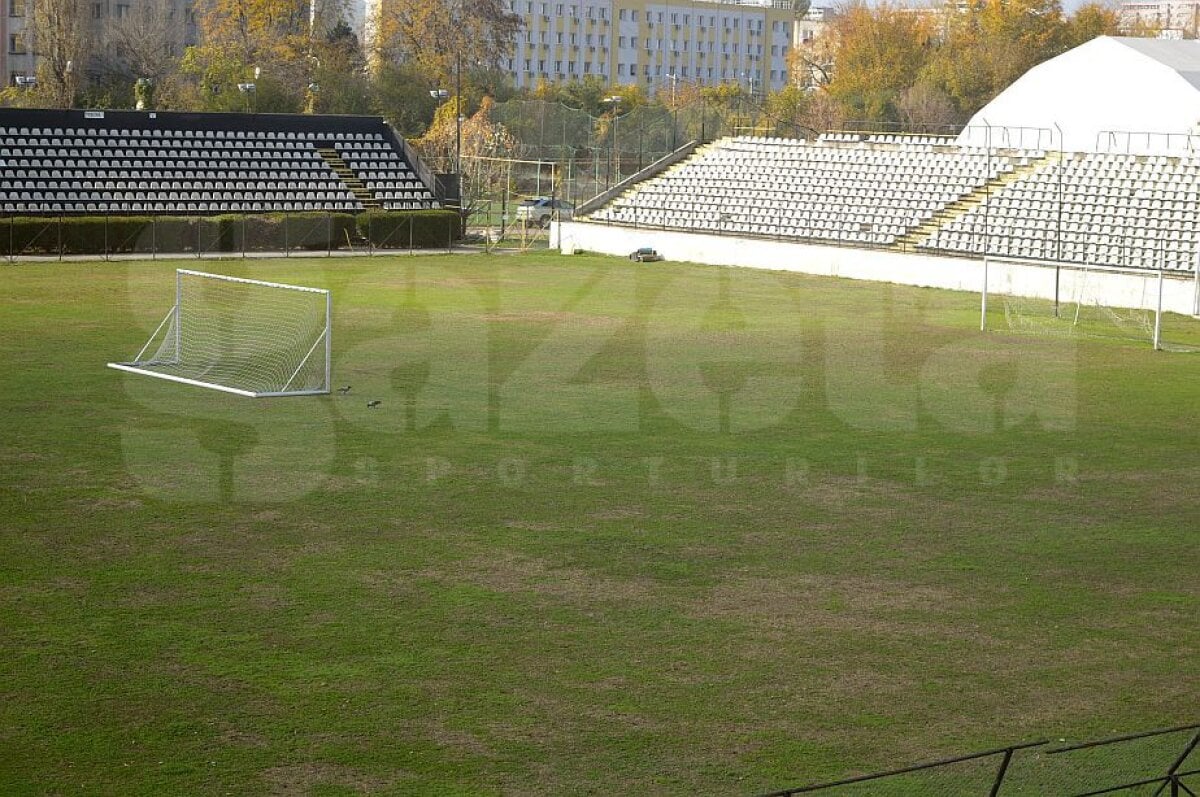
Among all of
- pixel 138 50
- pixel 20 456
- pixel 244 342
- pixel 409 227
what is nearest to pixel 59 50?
pixel 138 50

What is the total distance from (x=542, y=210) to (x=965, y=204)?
19.2m

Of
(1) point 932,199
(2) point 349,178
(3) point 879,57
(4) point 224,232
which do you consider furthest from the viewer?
(3) point 879,57

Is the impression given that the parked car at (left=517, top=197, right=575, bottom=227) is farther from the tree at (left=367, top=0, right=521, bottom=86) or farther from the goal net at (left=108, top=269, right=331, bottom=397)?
the tree at (left=367, top=0, right=521, bottom=86)

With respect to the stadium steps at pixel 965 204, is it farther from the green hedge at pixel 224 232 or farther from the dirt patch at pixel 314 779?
the dirt patch at pixel 314 779

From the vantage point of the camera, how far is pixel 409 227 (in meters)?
42.0

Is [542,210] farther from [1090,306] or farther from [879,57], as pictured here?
[879,57]

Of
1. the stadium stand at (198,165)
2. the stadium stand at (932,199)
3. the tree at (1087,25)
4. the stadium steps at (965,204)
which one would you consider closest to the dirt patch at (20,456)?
the stadium stand at (932,199)

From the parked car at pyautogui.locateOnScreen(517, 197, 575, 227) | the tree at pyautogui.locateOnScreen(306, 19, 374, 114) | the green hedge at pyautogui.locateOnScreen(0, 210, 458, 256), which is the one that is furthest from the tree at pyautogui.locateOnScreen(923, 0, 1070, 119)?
the green hedge at pyautogui.locateOnScreen(0, 210, 458, 256)

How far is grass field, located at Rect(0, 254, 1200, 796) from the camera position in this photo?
8.38 meters

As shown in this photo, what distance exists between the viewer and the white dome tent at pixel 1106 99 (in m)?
48.0

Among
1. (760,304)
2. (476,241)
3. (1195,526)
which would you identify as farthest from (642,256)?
(1195,526)

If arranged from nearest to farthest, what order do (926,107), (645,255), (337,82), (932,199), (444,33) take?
1. (932,199)
2. (645,255)
3. (337,82)
4. (926,107)
5. (444,33)

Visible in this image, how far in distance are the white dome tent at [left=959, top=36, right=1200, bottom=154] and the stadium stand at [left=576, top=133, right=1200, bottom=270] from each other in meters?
6.14

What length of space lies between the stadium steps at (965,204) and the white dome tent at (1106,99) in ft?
24.3
